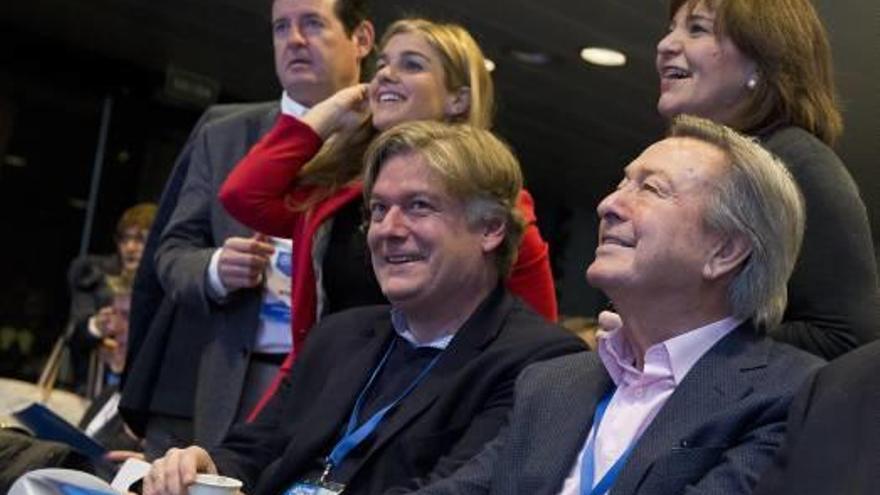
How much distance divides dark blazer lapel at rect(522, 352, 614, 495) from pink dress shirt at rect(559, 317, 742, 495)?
0.02 meters

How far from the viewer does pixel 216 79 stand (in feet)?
29.7

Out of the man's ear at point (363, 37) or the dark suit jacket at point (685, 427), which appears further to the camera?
the man's ear at point (363, 37)

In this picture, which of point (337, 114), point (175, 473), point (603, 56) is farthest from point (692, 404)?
point (603, 56)

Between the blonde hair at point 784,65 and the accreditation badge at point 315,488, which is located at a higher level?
the blonde hair at point 784,65

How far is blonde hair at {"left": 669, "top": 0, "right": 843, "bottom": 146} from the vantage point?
7.96 feet

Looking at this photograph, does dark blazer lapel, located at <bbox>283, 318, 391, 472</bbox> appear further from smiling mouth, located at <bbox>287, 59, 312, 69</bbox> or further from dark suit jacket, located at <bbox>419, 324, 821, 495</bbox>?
smiling mouth, located at <bbox>287, 59, 312, 69</bbox>

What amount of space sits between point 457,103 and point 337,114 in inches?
10.5

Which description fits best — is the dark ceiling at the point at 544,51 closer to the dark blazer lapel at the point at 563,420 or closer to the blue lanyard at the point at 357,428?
the blue lanyard at the point at 357,428

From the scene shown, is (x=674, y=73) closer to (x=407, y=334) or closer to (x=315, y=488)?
(x=407, y=334)

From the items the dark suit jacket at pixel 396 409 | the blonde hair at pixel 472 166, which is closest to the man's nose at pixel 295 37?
the blonde hair at pixel 472 166

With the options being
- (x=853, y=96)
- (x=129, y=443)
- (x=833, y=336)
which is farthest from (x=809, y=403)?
(x=853, y=96)

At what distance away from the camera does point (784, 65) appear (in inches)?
95.6

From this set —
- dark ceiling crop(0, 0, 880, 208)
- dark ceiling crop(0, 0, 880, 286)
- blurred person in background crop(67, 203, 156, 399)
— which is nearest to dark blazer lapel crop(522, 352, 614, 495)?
blurred person in background crop(67, 203, 156, 399)

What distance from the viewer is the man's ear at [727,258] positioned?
81.1 inches
